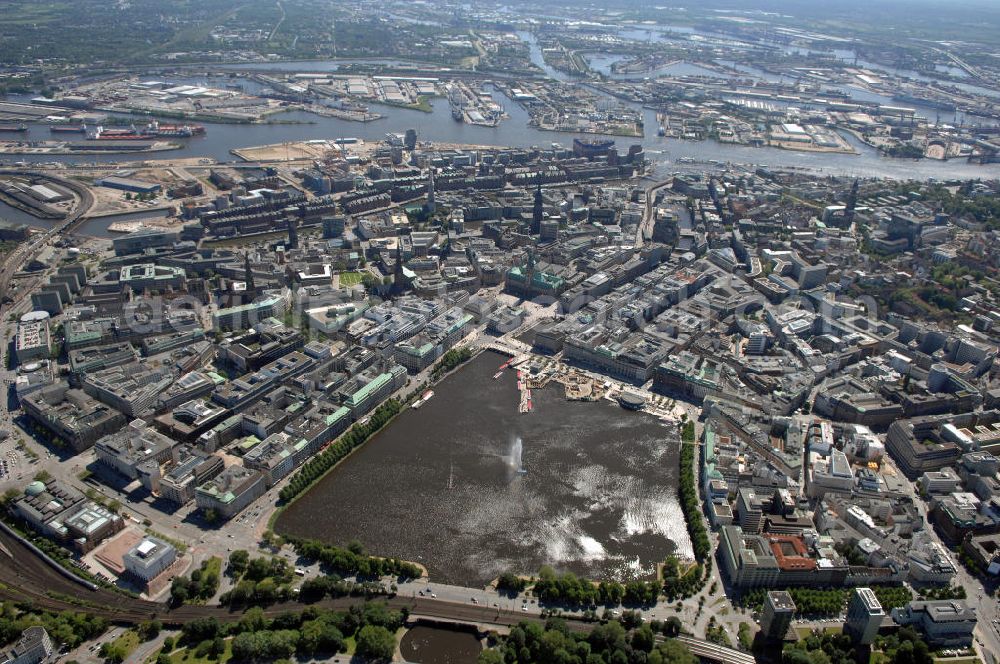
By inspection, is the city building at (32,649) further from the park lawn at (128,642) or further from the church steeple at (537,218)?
the church steeple at (537,218)

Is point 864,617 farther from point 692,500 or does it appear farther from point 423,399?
point 423,399

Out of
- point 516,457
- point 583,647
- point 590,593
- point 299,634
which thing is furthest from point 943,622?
point 299,634

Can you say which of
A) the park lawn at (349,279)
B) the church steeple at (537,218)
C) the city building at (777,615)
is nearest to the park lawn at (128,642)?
the city building at (777,615)

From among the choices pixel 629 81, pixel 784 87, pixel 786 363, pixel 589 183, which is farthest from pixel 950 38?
pixel 786 363

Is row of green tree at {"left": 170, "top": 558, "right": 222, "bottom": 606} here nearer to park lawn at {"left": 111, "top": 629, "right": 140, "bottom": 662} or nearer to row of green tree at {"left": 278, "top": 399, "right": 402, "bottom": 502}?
park lawn at {"left": 111, "top": 629, "right": 140, "bottom": 662}

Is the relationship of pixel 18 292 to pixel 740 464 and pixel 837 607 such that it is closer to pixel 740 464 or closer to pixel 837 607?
pixel 740 464

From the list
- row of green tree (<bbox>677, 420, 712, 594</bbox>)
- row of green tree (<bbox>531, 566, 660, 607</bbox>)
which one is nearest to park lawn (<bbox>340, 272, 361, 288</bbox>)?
row of green tree (<bbox>677, 420, 712, 594</bbox>)
